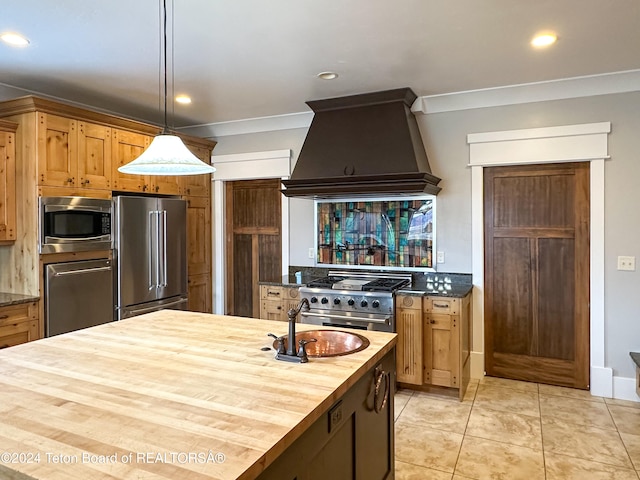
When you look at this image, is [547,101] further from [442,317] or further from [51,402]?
[51,402]

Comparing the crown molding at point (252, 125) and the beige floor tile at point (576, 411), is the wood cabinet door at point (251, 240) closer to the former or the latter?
the crown molding at point (252, 125)

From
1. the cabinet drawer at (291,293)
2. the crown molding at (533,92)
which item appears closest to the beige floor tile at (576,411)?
the cabinet drawer at (291,293)

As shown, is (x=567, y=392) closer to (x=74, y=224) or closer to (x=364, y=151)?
(x=364, y=151)

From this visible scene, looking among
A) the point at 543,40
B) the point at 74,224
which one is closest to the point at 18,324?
the point at 74,224

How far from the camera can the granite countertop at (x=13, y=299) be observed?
3.15m

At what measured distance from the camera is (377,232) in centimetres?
438

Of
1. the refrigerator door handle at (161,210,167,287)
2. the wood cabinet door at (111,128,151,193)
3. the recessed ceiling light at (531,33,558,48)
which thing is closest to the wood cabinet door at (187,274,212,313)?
the refrigerator door handle at (161,210,167,287)

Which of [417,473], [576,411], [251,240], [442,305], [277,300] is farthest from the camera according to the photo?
[251,240]

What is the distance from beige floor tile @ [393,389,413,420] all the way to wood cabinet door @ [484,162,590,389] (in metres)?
0.89

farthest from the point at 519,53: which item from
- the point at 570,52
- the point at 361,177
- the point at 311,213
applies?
the point at 311,213

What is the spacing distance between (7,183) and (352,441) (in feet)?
10.9

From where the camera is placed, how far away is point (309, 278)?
14.8 ft

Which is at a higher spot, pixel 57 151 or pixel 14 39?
pixel 14 39

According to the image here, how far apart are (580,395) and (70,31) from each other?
4590 mm
